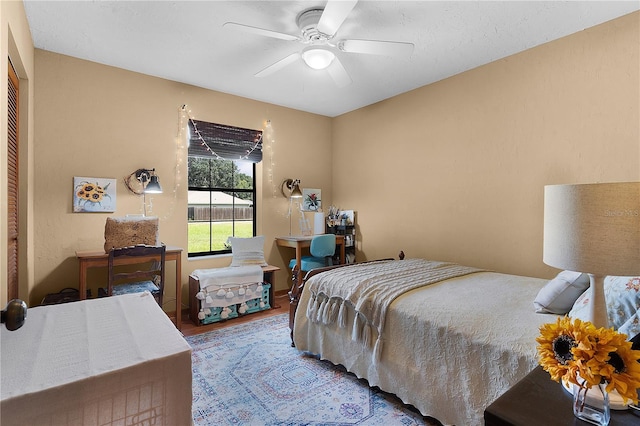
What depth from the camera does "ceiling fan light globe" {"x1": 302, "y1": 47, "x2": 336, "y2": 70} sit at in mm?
2449

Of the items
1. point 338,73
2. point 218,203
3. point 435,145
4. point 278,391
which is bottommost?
point 278,391

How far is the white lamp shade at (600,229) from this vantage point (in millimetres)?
930

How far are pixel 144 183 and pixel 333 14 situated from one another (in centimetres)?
259

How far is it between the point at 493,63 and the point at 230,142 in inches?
120

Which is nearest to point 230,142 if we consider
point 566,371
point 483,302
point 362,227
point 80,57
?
point 80,57

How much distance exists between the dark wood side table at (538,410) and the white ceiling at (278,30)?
93.5 inches

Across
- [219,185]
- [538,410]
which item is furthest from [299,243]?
[538,410]

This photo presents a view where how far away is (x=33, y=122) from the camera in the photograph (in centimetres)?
282

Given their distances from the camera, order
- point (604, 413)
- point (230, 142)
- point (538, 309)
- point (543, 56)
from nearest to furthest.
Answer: point (604, 413) < point (538, 309) < point (543, 56) < point (230, 142)

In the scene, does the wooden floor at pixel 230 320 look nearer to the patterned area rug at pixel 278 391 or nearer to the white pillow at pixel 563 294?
the patterned area rug at pixel 278 391

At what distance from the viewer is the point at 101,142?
3.18 m

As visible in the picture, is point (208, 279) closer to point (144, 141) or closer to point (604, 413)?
point (144, 141)

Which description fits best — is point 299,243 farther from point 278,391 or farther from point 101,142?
point 101,142

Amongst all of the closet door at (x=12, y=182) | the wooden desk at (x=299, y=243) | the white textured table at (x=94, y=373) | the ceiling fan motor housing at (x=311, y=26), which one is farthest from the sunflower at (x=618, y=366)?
the wooden desk at (x=299, y=243)
